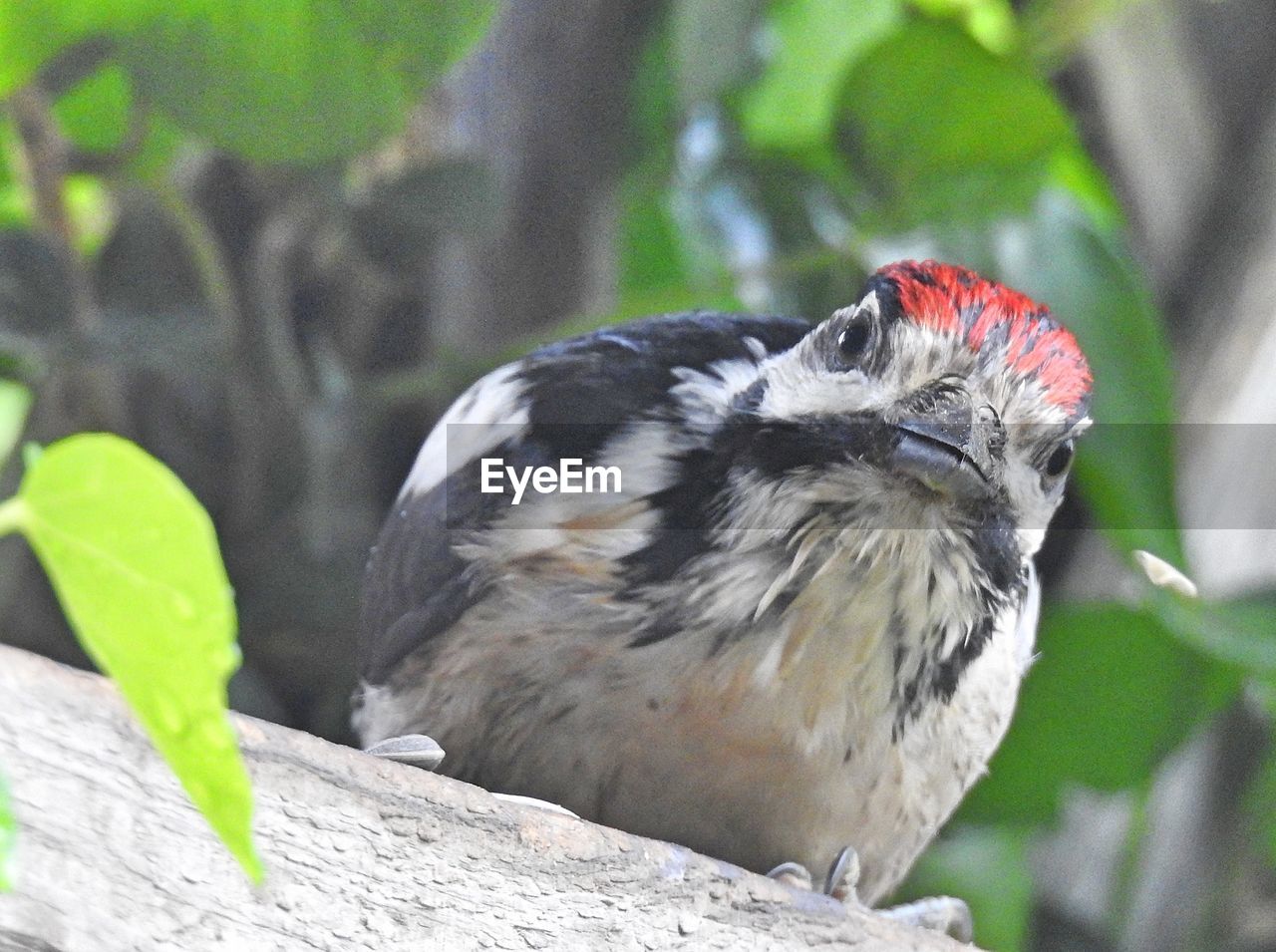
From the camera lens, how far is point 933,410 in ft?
2.67

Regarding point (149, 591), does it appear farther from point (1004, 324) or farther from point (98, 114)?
point (98, 114)

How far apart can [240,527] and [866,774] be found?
0.98m

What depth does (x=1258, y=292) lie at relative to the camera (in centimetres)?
212

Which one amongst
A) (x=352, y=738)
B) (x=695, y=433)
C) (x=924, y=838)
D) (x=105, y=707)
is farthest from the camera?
(x=352, y=738)

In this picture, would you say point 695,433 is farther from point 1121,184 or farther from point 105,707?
point 1121,184

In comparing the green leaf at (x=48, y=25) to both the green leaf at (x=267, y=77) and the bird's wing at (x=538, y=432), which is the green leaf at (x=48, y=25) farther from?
the bird's wing at (x=538, y=432)

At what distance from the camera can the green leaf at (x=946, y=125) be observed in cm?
156

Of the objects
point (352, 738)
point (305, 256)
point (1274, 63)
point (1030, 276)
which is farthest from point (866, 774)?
A: point (1274, 63)

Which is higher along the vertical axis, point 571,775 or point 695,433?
point 695,433

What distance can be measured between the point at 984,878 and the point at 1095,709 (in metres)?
0.28

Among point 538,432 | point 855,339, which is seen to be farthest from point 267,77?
point 855,339

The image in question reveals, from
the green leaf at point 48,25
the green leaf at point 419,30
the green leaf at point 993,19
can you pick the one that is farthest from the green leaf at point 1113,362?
the green leaf at point 48,25

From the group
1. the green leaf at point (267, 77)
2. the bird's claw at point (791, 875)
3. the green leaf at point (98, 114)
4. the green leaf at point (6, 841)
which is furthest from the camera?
the green leaf at point (98, 114)

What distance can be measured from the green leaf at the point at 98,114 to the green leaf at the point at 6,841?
1233 millimetres
